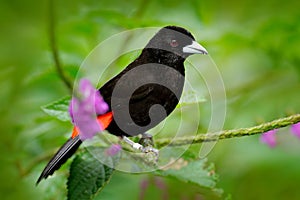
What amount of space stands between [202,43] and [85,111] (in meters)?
0.91

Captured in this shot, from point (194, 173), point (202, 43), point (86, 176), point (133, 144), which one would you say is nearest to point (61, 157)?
point (86, 176)

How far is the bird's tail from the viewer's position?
68.9 inches

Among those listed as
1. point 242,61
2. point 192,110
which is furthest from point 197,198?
point 242,61

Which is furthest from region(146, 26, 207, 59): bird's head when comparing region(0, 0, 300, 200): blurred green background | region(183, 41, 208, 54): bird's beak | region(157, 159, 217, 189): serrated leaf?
region(157, 159, 217, 189): serrated leaf

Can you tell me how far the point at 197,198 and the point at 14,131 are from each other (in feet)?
2.26

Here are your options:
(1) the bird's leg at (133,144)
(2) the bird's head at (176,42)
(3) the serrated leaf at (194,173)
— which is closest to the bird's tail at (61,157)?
(1) the bird's leg at (133,144)

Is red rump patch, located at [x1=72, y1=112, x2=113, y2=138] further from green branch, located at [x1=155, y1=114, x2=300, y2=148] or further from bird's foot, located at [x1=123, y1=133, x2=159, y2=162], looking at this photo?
green branch, located at [x1=155, y1=114, x2=300, y2=148]

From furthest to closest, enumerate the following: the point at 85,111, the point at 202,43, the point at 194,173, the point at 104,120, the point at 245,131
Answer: the point at 202,43 → the point at 194,173 → the point at 104,120 → the point at 85,111 → the point at 245,131

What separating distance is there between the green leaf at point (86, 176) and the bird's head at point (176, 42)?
36cm

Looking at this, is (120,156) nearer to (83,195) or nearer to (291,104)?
(83,195)

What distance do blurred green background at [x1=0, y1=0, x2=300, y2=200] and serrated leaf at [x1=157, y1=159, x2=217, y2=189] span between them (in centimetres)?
33

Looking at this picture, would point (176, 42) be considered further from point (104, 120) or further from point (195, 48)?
point (104, 120)

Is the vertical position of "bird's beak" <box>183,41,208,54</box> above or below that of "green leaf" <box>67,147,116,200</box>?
above

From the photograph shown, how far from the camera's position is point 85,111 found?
1.67 meters
